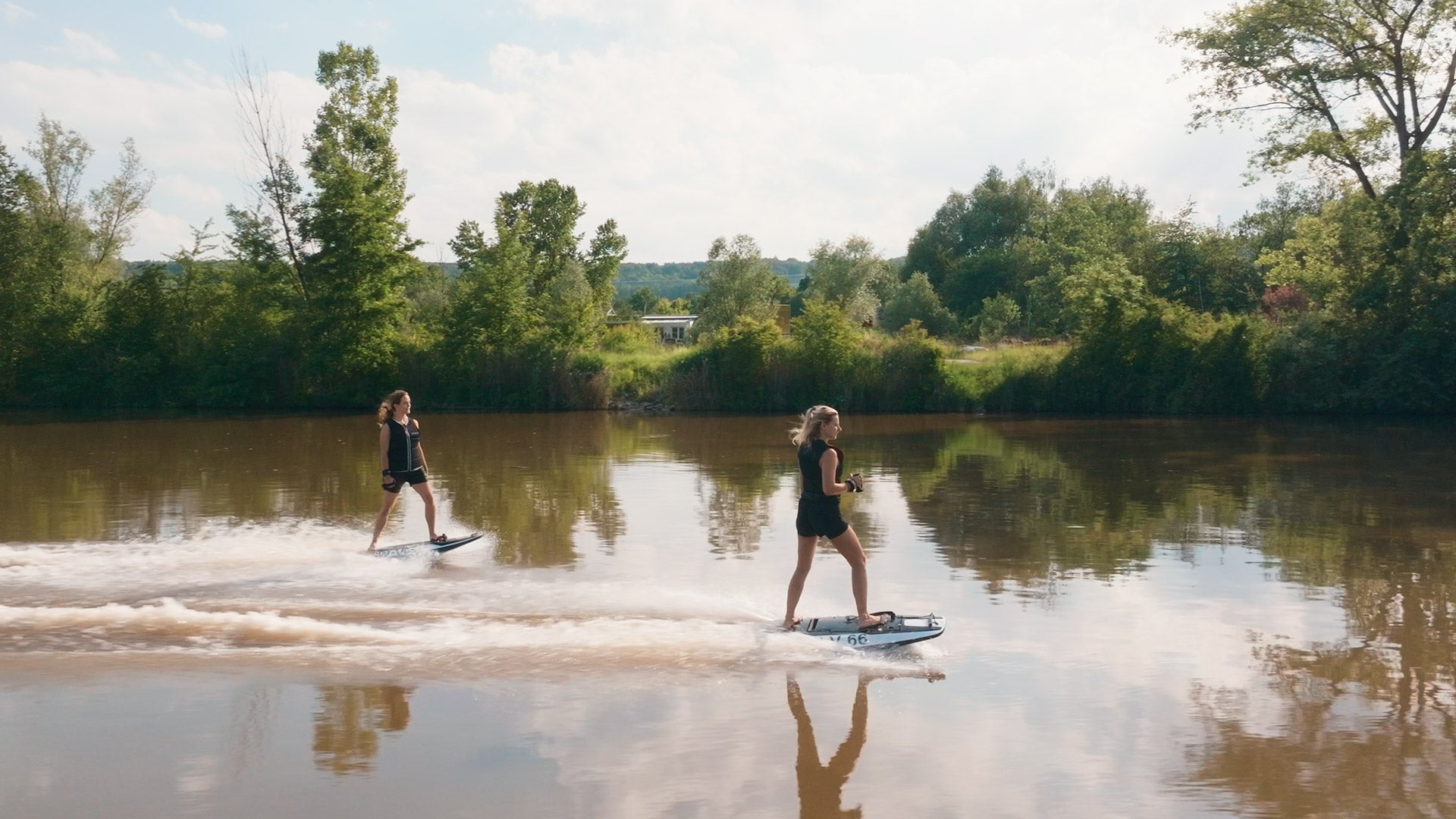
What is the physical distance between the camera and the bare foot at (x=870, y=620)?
9.09 meters

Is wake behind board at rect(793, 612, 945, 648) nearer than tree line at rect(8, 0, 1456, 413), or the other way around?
wake behind board at rect(793, 612, 945, 648)

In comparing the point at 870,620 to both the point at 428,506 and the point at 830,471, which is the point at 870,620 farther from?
the point at 428,506

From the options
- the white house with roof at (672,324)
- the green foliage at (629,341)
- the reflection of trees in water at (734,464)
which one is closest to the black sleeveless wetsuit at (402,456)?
the reflection of trees in water at (734,464)

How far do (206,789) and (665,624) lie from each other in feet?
13.5

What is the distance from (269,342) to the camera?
45.0m

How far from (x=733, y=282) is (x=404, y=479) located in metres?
50.2

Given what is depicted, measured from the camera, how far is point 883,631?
9031 mm

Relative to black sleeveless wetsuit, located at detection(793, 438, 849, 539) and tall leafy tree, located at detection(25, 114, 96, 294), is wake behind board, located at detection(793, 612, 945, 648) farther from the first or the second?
tall leafy tree, located at detection(25, 114, 96, 294)

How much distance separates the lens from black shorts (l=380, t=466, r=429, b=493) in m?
13.5

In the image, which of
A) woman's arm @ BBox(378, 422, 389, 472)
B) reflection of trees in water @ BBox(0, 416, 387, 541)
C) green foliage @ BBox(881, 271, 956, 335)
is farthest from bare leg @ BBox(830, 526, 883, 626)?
green foliage @ BBox(881, 271, 956, 335)

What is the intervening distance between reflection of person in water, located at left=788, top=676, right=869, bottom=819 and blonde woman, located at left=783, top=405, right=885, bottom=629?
52.3 inches

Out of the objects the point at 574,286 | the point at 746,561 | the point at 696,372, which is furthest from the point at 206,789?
the point at 574,286

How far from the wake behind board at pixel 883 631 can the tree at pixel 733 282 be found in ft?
170

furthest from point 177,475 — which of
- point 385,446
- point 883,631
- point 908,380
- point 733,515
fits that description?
point 908,380
